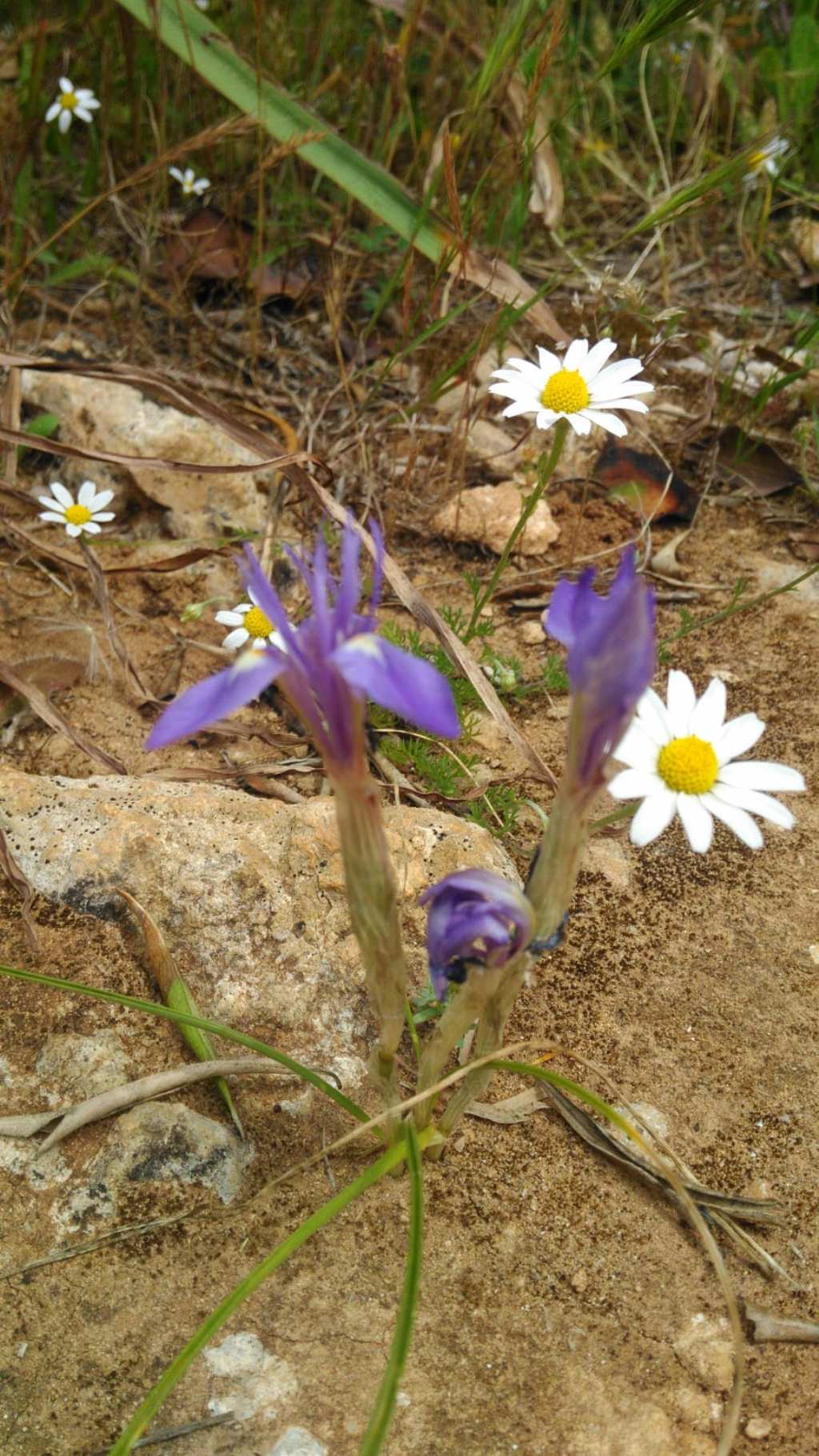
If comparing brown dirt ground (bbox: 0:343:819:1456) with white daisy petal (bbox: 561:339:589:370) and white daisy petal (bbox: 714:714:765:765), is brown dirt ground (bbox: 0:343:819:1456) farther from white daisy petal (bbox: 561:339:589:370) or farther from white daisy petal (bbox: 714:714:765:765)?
white daisy petal (bbox: 561:339:589:370)

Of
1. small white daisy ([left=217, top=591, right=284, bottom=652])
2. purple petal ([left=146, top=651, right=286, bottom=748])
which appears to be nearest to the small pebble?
purple petal ([left=146, top=651, right=286, bottom=748])

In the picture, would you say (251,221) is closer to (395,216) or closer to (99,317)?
(99,317)

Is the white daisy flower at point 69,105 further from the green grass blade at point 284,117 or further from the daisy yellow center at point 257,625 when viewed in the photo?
the daisy yellow center at point 257,625

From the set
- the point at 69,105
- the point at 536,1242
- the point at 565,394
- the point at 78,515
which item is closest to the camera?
the point at 536,1242

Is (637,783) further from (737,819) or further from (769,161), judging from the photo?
(769,161)

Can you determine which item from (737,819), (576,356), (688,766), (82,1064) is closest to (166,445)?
(576,356)

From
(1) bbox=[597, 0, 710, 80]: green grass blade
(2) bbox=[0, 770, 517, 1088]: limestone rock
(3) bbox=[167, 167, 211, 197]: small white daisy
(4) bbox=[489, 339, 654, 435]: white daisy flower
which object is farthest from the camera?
(3) bbox=[167, 167, 211, 197]: small white daisy
